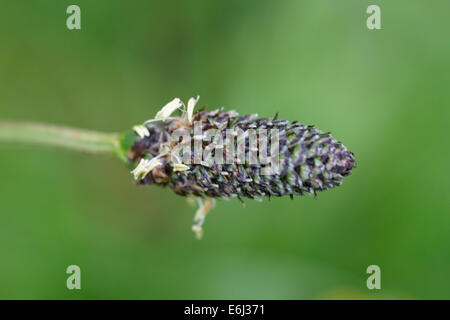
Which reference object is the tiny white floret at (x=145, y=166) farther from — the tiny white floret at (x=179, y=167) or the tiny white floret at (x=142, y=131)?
the tiny white floret at (x=142, y=131)

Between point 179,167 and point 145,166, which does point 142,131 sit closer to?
point 145,166

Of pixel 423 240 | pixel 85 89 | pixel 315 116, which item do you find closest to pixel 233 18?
pixel 315 116

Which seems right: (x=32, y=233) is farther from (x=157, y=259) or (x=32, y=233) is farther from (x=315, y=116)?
(x=315, y=116)

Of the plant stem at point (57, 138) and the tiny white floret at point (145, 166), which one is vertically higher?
the plant stem at point (57, 138)

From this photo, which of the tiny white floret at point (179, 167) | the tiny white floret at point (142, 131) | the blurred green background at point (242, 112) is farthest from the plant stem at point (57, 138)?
the blurred green background at point (242, 112)

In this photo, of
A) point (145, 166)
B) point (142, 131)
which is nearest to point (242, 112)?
point (142, 131)
